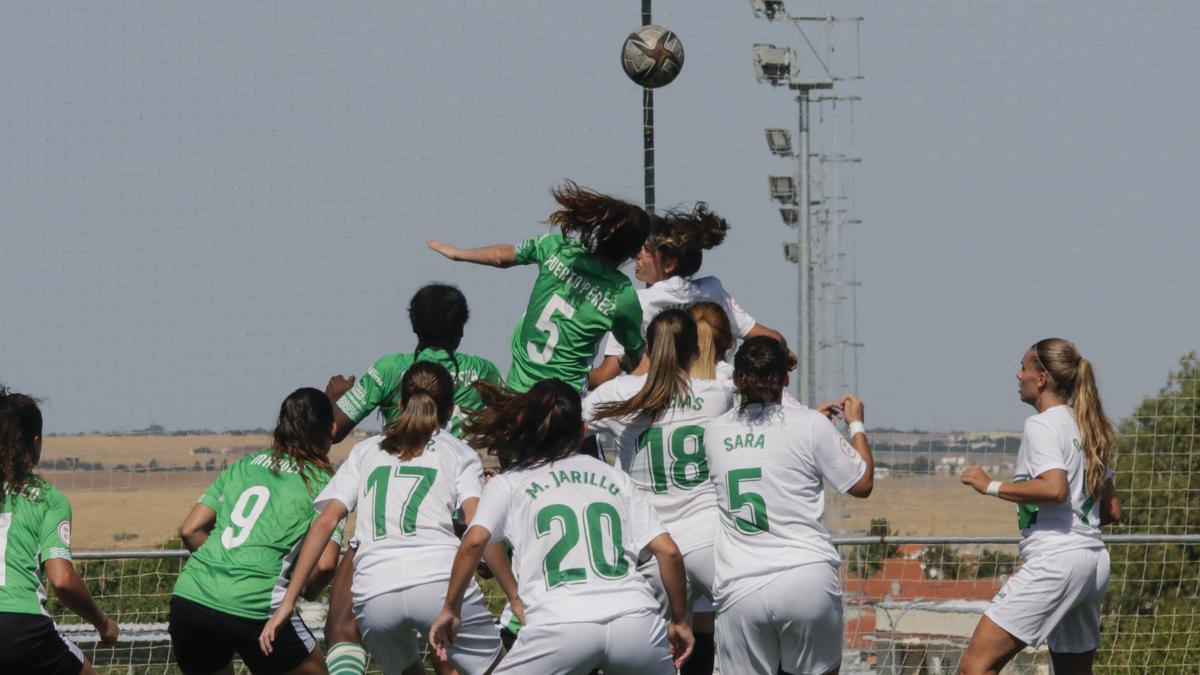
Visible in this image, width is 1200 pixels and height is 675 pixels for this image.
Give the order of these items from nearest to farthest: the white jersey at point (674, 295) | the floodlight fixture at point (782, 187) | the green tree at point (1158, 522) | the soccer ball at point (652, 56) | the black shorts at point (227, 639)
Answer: the black shorts at point (227, 639) → the white jersey at point (674, 295) → the soccer ball at point (652, 56) → the floodlight fixture at point (782, 187) → the green tree at point (1158, 522)

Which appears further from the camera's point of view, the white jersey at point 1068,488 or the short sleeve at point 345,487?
the white jersey at point 1068,488

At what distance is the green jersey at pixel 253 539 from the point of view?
21.9 ft

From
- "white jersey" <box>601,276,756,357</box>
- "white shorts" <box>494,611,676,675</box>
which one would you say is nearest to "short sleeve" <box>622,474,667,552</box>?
"white shorts" <box>494,611,676,675</box>

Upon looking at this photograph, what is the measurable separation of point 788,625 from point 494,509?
1317 millimetres

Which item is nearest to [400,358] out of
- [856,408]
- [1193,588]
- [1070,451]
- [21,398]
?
[21,398]

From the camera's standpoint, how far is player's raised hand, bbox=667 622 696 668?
5945 mm

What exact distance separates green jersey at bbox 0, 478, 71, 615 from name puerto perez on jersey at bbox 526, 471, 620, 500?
2.10 metres

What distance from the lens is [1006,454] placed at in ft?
42.4

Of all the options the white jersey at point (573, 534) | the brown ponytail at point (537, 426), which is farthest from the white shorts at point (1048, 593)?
the brown ponytail at point (537, 426)

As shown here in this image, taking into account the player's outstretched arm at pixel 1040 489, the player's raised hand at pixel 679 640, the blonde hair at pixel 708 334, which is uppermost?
the blonde hair at pixel 708 334

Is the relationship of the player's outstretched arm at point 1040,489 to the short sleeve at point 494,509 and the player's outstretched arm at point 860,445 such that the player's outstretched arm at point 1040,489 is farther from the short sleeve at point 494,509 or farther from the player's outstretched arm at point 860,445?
the short sleeve at point 494,509

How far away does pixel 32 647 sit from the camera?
6418 millimetres

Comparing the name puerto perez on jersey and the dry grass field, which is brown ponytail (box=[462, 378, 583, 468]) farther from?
the dry grass field

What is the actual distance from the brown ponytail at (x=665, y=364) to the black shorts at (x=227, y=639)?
1668 millimetres
